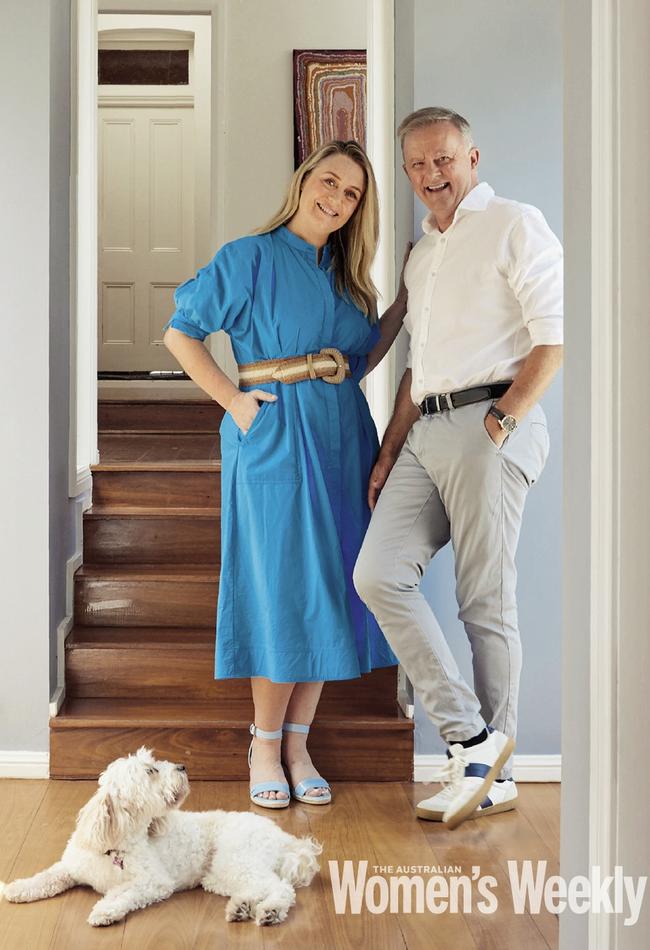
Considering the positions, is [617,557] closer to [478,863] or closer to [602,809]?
[602,809]

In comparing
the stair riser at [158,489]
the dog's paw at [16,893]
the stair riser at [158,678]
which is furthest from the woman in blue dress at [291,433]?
the stair riser at [158,489]

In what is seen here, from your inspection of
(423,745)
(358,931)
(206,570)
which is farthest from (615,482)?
(206,570)

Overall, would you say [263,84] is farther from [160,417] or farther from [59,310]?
[59,310]

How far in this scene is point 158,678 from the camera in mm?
3146

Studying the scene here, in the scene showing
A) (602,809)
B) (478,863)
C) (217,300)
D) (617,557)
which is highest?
(217,300)

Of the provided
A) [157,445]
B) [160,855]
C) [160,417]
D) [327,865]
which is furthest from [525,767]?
[160,417]

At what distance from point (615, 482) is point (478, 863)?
1265 mm

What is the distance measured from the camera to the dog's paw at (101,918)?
80.2 inches

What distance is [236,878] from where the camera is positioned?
2.15 metres

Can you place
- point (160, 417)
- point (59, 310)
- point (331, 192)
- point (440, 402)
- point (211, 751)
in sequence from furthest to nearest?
point (160, 417)
point (59, 310)
point (211, 751)
point (331, 192)
point (440, 402)

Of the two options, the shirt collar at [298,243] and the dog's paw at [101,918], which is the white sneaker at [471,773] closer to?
the dog's paw at [101,918]

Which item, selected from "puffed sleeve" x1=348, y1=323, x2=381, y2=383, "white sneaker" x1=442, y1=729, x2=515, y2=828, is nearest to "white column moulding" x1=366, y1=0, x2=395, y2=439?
"puffed sleeve" x1=348, y1=323, x2=381, y2=383

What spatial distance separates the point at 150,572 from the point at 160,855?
137cm

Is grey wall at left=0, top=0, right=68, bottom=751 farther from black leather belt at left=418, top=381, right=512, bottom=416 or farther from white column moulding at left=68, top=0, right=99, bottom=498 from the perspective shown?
black leather belt at left=418, top=381, right=512, bottom=416
